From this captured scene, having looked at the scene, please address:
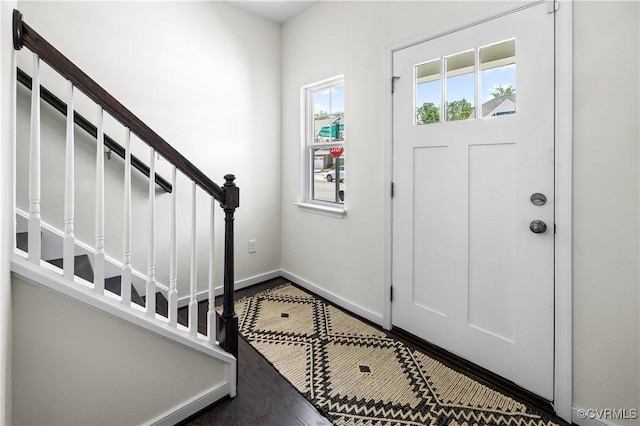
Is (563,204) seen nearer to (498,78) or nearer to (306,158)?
(498,78)

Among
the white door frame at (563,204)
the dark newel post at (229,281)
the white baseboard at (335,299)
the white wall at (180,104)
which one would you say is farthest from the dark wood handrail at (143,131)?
the white door frame at (563,204)

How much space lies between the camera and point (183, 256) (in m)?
2.76

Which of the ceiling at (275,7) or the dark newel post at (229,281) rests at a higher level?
the ceiling at (275,7)

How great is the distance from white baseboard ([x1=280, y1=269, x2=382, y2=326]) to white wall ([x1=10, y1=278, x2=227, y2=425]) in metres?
1.38

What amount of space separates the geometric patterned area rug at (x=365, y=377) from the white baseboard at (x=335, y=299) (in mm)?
74

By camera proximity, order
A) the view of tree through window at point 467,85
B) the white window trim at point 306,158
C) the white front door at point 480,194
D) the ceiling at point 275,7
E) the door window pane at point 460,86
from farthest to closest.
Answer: the white window trim at point 306,158 → the ceiling at point 275,7 → the door window pane at point 460,86 → the view of tree through window at point 467,85 → the white front door at point 480,194

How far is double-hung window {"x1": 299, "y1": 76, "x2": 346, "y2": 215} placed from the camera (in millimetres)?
2881

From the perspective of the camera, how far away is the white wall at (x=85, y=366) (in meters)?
1.14

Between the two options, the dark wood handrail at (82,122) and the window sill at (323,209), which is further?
the window sill at (323,209)

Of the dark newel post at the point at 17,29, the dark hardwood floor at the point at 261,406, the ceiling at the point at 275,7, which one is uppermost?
the ceiling at the point at 275,7

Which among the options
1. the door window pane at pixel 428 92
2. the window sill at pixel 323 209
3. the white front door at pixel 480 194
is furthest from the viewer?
the window sill at pixel 323 209

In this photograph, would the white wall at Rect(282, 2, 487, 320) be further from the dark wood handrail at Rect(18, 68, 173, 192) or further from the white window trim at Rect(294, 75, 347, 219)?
the dark wood handrail at Rect(18, 68, 173, 192)

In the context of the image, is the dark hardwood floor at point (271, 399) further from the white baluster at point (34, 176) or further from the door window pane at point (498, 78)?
the door window pane at point (498, 78)

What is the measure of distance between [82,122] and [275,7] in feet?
6.18
